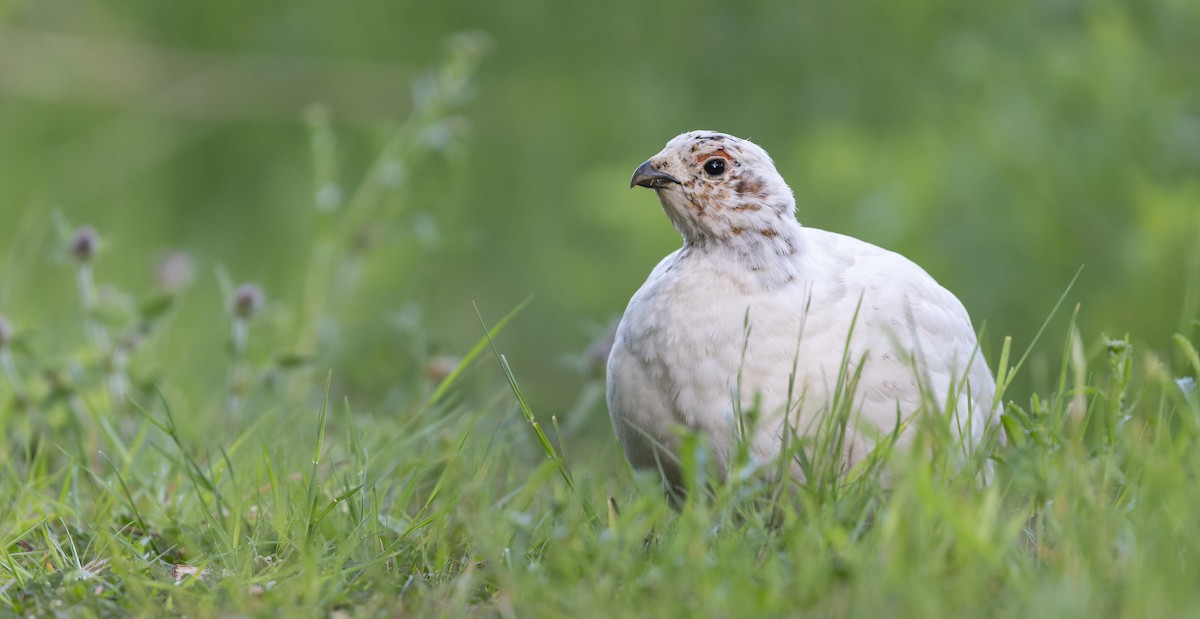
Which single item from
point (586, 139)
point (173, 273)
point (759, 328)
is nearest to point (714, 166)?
point (759, 328)

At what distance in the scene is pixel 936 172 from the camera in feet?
22.7

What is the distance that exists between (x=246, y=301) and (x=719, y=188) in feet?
4.64

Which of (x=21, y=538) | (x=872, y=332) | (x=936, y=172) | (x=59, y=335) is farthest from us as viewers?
(x=936, y=172)

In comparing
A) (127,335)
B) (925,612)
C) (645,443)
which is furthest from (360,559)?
(127,335)

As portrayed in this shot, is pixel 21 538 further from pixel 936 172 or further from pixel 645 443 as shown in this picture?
pixel 936 172

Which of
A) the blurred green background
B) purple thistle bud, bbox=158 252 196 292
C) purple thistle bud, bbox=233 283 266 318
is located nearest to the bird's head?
purple thistle bud, bbox=233 283 266 318

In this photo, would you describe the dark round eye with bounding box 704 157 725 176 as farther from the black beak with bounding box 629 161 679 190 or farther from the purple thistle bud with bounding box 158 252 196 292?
the purple thistle bud with bounding box 158 252 196 292

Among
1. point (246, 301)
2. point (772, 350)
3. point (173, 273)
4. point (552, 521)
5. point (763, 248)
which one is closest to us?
point (552, 521)

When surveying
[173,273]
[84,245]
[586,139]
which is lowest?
[586,139]

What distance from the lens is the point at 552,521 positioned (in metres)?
2.88

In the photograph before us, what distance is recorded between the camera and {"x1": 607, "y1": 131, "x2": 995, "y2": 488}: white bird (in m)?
3.10

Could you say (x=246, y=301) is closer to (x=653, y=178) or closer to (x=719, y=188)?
(x=653, y=178)

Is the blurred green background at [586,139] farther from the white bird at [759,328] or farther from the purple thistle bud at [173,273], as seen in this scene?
the white bird at [759,328]

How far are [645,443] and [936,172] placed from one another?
4159 mm
